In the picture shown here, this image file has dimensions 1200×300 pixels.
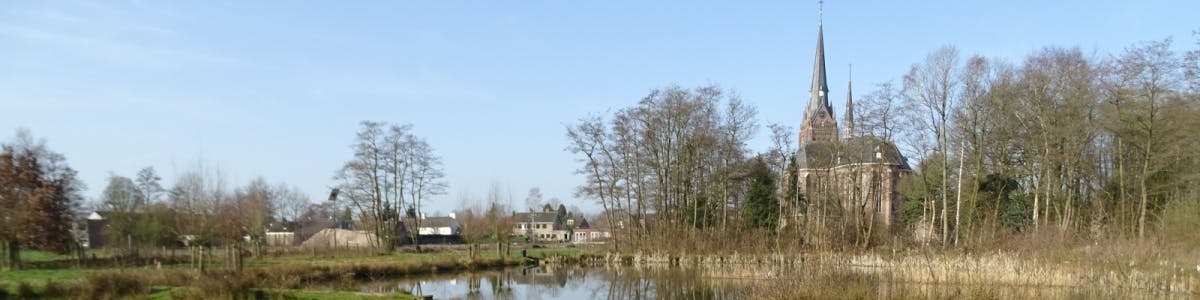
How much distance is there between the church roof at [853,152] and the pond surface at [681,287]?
8225mm

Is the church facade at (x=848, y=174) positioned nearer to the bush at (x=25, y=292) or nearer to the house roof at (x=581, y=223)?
the bush at (x=25, y=292)

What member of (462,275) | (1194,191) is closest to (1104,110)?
(1194,191)

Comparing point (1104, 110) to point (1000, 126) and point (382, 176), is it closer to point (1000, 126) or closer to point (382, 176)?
point (1000, 126)

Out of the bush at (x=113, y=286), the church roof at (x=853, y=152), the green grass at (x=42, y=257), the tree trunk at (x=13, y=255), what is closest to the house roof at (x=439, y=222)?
the green grass at (x=42, y=257)

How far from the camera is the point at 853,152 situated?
109 ft

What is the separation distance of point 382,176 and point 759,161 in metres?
18.4

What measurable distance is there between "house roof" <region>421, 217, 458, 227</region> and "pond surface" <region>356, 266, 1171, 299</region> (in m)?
61.0

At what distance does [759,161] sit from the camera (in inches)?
1581

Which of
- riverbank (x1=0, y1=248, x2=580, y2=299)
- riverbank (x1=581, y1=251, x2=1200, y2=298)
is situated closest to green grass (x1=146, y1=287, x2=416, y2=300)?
riverbank (x1=0, y1=248, x2=580, y2=299)

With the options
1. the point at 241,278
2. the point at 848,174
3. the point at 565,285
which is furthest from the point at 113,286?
the point at 848,174

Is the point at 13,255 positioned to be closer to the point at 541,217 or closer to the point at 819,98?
the point at 819,98

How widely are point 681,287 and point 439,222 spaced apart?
7653 centimetres

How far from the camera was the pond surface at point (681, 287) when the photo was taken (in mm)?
15062

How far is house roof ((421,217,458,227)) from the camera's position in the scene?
9331 centimetres
